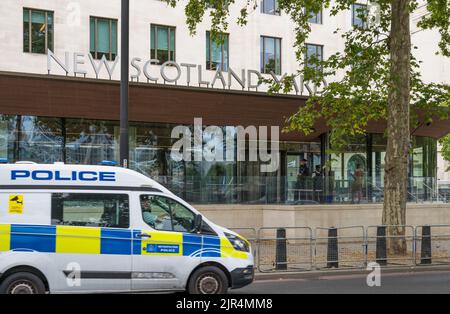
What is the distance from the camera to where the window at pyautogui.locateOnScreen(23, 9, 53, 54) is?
23.2 meters

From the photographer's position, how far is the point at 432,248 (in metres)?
16.0

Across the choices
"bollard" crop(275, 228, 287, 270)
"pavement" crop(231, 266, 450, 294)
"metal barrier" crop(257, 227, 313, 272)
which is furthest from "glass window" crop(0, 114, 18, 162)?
"pavement" crop(231, 266, 450, 294)

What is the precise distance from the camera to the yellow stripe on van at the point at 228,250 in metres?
10.2

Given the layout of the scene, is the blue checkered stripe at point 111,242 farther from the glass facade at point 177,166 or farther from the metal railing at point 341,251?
the glass facade at point 177,166

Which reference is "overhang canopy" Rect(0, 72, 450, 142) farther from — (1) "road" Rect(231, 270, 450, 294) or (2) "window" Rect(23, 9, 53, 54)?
(1) "road" Rect(231, 270, 450, 294)

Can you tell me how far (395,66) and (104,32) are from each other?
12.4 meters

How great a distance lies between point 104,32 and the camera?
971 inches

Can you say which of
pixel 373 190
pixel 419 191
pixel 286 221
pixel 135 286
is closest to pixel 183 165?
pixel 286 221

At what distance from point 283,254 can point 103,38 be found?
1401 cm

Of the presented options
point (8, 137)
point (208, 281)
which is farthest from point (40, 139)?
point (208, 281)

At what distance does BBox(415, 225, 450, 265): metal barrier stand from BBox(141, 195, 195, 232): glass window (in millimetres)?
7490

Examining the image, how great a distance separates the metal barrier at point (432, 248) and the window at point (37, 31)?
593 inches

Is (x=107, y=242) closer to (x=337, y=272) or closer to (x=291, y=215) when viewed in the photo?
(x=337, y=272)

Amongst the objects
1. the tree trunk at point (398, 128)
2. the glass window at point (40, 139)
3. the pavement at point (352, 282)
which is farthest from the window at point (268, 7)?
the pavement at point (352, 282)
